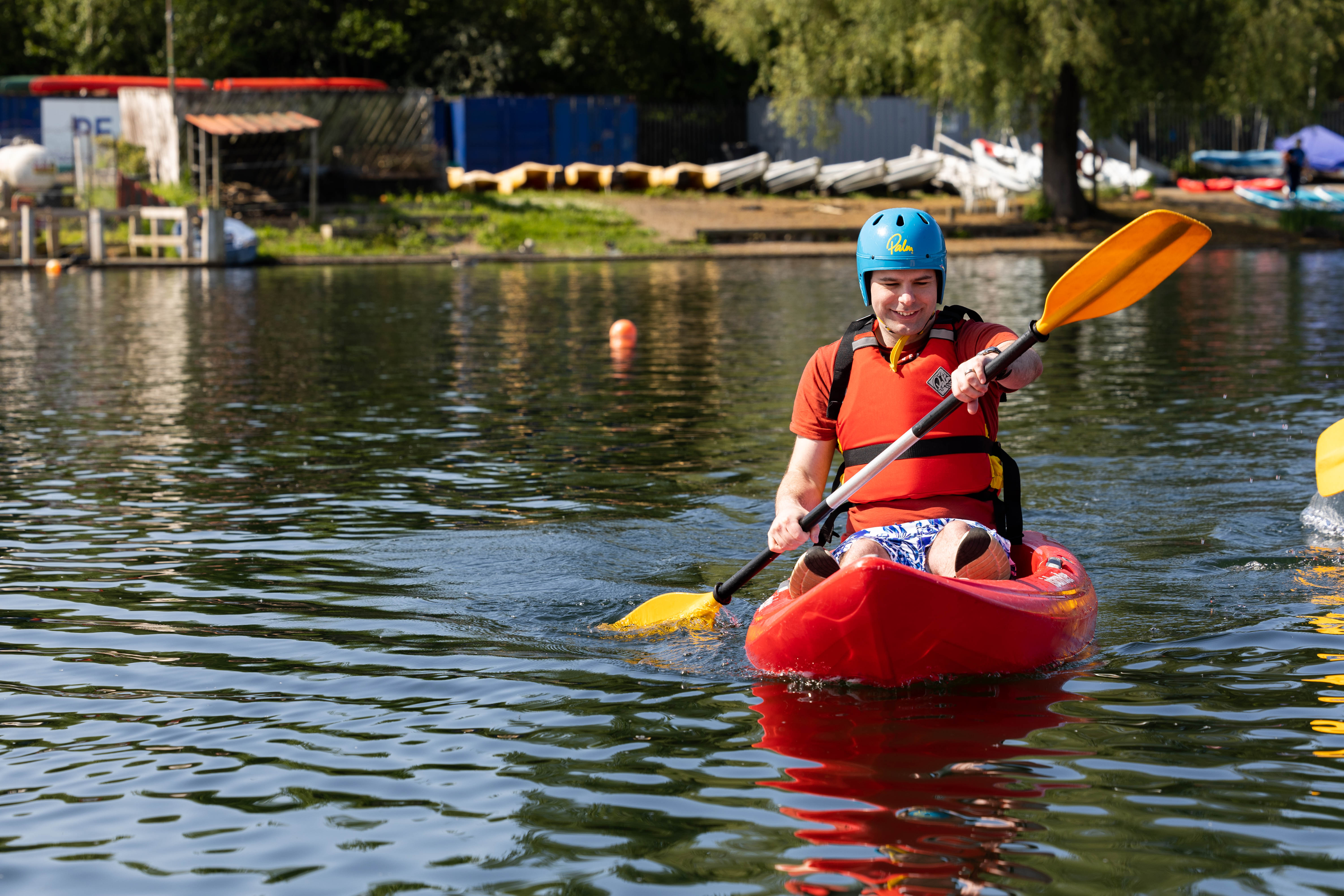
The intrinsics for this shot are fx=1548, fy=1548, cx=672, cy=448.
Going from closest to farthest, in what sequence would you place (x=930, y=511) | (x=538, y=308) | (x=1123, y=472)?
(x=930, y=511)
(x=1123, y=472)
(x=538, y=308)

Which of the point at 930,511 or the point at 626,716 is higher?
the point at 930,511

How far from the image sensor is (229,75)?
46.6 metres

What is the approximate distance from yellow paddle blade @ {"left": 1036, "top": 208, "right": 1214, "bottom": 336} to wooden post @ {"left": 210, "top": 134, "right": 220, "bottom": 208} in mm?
28602

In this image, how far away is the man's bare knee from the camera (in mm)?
5480

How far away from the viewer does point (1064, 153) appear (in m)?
35.1

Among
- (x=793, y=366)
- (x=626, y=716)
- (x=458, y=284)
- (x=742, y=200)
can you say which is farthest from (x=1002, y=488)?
(x=742, y=200)

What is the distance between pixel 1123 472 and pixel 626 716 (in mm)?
5375

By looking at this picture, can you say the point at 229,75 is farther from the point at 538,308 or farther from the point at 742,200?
the point at 538,308

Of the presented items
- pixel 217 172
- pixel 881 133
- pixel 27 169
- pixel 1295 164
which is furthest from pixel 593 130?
pixel 1295 164

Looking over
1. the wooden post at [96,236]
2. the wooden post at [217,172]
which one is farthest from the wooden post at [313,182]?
the wooden post at [96,236]

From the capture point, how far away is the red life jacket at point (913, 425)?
5676 millimetres

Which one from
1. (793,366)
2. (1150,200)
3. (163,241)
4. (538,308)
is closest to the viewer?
(793,366)

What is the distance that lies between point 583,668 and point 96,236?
2747 cm

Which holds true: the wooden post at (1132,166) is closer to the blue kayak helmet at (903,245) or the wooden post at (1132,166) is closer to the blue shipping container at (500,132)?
the blue shipping container at (500,132)
